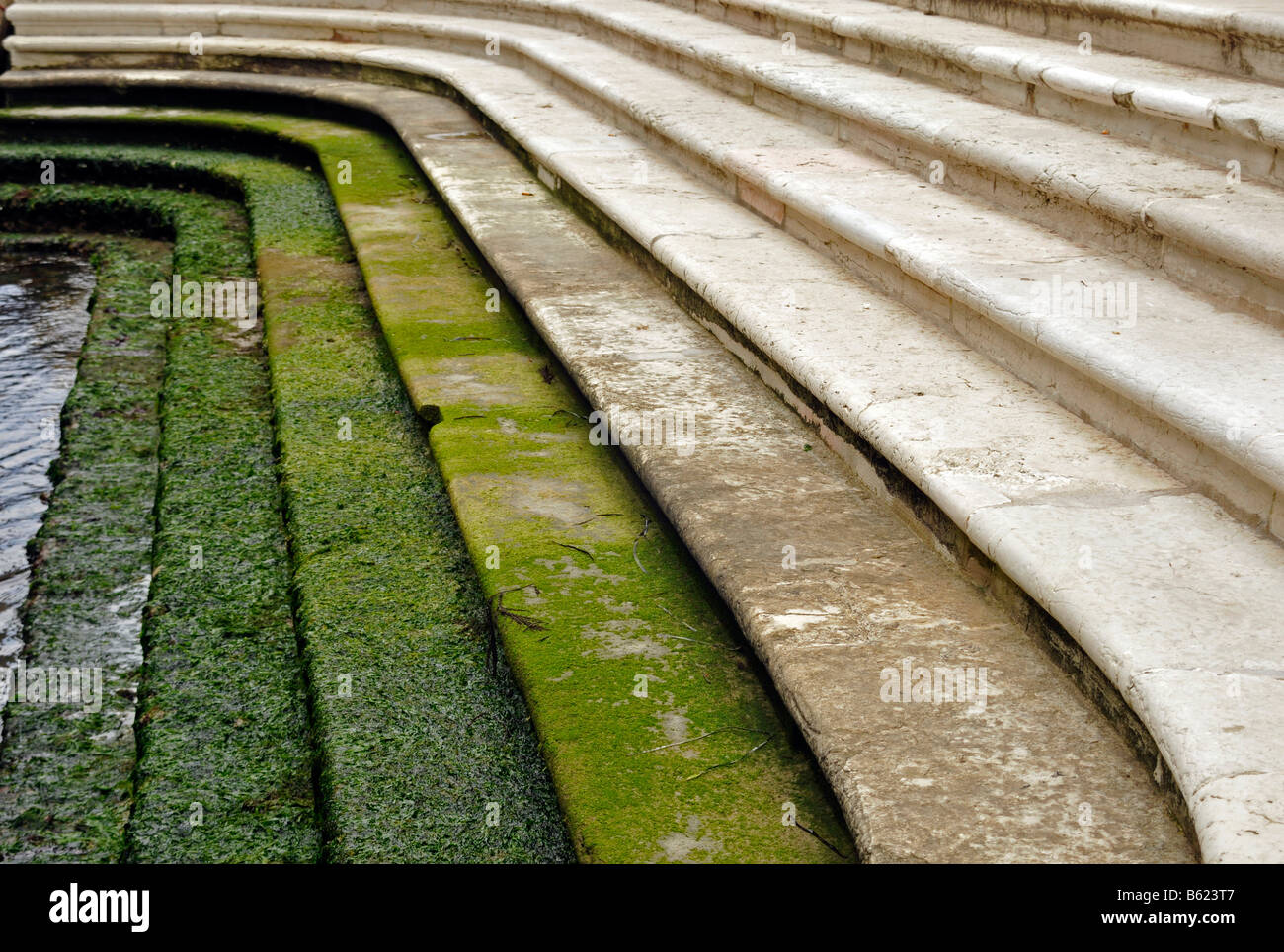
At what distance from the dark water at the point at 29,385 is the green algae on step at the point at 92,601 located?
72mm

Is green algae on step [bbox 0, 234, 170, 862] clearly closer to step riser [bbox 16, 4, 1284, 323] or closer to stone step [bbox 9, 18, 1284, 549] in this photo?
stone step [bbox 9, 18, 1284, 549]

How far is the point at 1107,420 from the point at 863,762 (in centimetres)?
115

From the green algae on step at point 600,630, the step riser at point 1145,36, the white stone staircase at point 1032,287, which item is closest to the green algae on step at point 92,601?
the green algae on step at point 600,630

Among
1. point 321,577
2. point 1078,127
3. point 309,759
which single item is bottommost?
point 309,759

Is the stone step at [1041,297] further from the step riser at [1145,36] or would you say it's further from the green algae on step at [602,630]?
the green algae on step at [602,630]

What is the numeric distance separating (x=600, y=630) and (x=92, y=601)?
4.93 feet

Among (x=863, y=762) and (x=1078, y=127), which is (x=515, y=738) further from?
(x=1078, y=127)

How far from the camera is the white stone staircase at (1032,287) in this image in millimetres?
2229

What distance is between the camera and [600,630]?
8.86ft

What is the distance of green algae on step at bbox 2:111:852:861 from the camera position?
2178 mm

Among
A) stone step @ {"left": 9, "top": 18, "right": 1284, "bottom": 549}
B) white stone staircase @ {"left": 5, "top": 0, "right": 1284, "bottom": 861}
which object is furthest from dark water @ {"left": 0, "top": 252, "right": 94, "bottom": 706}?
stone step @ {"left": 9, "top": 18, "right": 1284, "bottom": 549}

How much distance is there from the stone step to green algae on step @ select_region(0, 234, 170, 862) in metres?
2.10

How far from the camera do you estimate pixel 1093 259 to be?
340 cm
